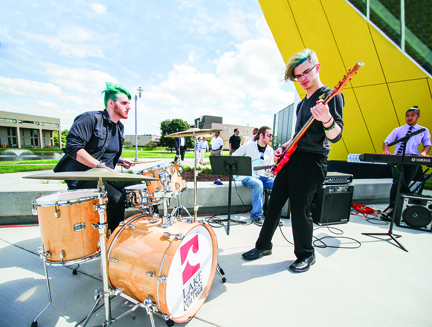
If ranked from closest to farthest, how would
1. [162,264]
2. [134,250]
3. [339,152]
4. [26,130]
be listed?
1. [162,264]
2. [134,250]
3. [339,152]
4. [26,130]

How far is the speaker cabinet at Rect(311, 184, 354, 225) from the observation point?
3436 millimetres

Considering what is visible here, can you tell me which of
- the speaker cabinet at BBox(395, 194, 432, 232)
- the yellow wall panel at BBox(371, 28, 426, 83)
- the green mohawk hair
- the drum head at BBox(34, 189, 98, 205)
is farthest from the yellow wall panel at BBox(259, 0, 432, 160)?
the drum head at BBox(34, 189, 98, 205)

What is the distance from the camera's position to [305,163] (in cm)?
198

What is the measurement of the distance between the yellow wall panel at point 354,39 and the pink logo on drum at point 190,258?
8305mm

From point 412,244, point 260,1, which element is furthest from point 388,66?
point 412,244

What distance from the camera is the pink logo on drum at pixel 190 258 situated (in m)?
1.42

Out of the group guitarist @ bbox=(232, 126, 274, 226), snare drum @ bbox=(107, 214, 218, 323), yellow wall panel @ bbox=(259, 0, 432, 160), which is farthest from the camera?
yellow wall panel @ bbox=(259, 0, 432, 160)

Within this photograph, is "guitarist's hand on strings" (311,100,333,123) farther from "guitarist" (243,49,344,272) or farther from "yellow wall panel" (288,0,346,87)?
"yellow wall panel" (288,0,346,87)

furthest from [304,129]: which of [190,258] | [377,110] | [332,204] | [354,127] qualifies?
[354,127]

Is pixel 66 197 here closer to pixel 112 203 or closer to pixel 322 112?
pixel 112 203

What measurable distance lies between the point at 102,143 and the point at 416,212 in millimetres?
4947

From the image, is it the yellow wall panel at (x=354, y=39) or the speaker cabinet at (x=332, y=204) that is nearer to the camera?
the speaker cabinet at (x=332, y=204)

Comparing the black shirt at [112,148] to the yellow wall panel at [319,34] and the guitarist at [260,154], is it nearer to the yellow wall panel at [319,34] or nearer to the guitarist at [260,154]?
the guitarist at [260,154]

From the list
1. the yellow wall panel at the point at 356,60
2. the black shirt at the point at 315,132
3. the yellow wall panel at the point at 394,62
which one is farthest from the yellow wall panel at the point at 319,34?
the black shirt at the point at 315,132
